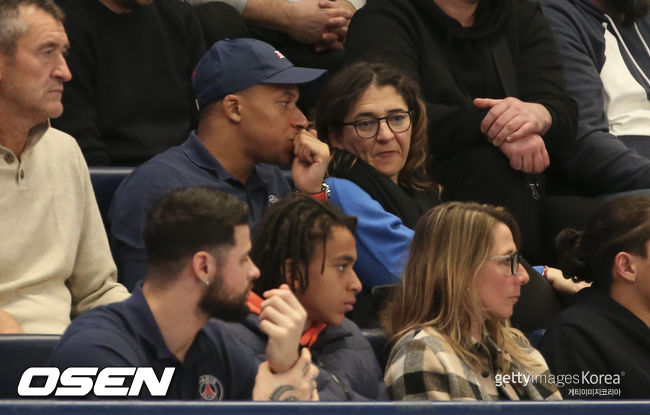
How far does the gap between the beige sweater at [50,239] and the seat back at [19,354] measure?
0.36m

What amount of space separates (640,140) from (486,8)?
0.61 m

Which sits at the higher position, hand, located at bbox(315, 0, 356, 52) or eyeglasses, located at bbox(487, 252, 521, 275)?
eyeglasses, located at bbox(487, 252, 521, 275)

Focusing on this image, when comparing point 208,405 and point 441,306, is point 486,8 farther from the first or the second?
point 208,405

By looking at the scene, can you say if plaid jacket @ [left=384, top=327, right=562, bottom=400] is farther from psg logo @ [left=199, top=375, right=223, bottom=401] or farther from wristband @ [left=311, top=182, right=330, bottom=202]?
wristband @ [left=311, top=182, right=330, bottom=202]

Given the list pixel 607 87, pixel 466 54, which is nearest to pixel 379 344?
pixel 466 54

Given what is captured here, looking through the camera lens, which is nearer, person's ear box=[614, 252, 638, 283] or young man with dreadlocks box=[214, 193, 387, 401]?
young man with dreadlocks box=[214, 193, 387, 401]

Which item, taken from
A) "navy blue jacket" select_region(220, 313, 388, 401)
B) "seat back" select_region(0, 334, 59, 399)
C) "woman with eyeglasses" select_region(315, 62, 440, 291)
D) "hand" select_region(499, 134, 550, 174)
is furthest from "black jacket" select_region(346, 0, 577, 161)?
"seat back" select_region(0, 334, 59, 399)

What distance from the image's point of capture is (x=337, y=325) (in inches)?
79.7

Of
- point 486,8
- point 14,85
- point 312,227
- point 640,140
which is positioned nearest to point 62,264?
point 14,85

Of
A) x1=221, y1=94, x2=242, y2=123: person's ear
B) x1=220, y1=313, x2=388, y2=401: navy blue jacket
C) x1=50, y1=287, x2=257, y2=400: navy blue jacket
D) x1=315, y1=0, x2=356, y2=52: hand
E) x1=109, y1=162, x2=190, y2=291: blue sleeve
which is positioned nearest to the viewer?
x1=50, y1=287, x2=257, y2=400: navy blue jacket

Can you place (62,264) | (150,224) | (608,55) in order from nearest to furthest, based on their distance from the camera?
(150,224)
(62,264)
(608,55)

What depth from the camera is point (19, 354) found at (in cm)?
185

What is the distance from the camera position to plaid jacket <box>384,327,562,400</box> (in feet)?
6.58

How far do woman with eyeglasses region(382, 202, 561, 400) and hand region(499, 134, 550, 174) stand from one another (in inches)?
28.3
